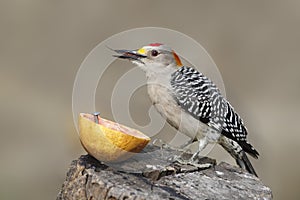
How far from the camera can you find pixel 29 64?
28.3 feet

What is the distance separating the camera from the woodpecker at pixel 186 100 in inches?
161

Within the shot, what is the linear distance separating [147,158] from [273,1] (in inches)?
255

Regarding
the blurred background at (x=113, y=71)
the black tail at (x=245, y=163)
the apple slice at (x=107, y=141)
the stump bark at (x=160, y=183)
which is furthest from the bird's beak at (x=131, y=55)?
the blurred background at (x=113, y=71)

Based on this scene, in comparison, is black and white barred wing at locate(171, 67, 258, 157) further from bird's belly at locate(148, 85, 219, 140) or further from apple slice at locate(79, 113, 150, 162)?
apple slice at locate(79, 113, 150, 162)

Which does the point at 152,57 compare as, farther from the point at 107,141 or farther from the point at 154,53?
the point at 107,141

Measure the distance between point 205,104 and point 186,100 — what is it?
15cm

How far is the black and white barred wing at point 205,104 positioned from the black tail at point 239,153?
0.13 ft

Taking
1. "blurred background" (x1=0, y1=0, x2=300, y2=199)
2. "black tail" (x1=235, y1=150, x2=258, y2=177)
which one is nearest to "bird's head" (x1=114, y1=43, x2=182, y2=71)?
"black tail" (x1=235, y1=150, x2=258, y2=177)

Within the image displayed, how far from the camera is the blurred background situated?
24.4ft

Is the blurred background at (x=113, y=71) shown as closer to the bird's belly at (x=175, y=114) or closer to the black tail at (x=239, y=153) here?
the black tail at (x=239, y=153)

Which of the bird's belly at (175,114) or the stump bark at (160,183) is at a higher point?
the bird's belly at (175,114)

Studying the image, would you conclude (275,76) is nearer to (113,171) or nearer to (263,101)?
(263,101)

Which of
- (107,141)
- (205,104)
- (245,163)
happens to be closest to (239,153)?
(245,163)

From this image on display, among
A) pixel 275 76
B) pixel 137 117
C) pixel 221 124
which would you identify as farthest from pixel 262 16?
pixel 221 124
